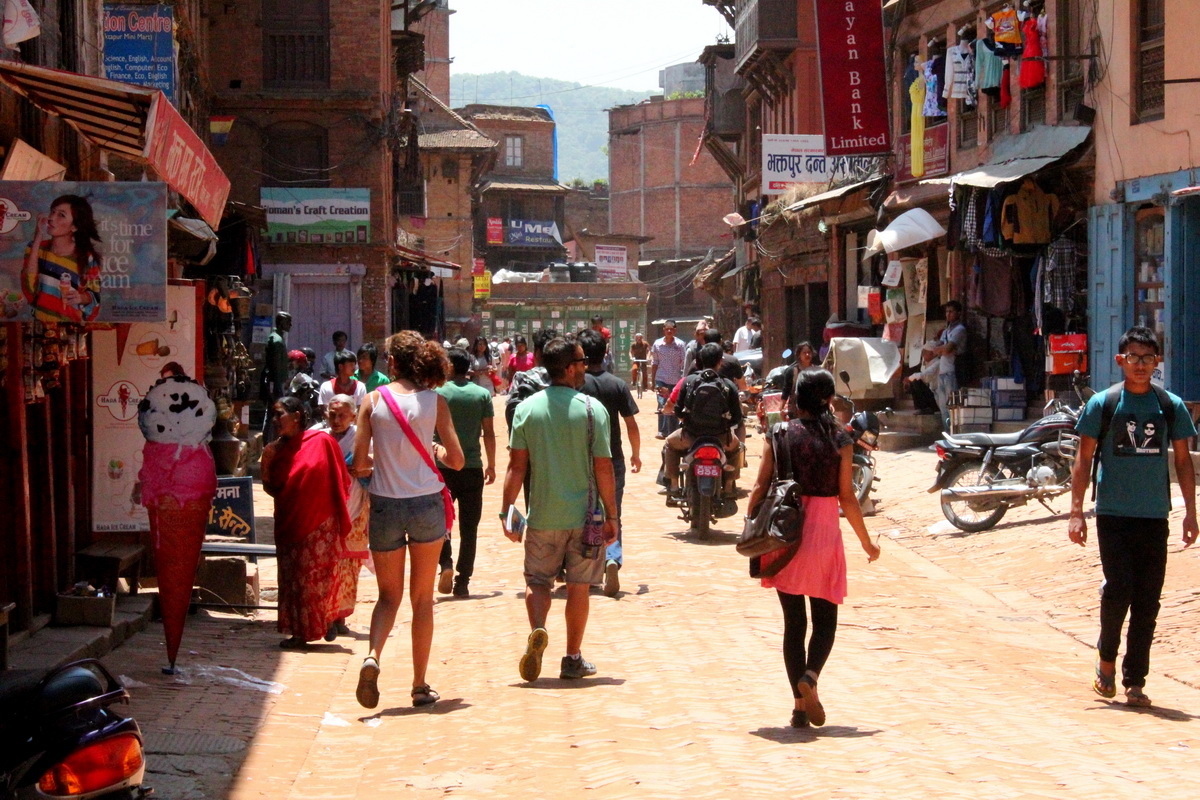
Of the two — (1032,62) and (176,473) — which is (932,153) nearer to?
(1032,62)

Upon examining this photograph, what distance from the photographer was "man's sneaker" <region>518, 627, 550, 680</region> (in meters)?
7.50

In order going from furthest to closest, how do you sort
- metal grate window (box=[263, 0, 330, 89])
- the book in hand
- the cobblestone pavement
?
metal grate window (box=[263, 0, 330, 89]) < the book in hand < the cobblestone pavement

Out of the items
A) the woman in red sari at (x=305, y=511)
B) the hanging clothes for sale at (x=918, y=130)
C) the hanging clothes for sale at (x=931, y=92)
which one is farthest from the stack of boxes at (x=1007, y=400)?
the woman in red sari at (x=305, y=511)

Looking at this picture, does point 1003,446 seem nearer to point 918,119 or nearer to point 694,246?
point 918,119

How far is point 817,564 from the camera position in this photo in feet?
22.3

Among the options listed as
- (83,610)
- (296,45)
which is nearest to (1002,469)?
(83,610)

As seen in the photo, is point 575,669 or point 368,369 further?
point 368,369

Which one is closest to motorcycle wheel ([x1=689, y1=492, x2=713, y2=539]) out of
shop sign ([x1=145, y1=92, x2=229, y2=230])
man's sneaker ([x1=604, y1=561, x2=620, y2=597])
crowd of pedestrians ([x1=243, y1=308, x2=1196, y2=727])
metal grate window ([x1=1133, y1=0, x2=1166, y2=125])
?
man's sneaker ([x1=604, y1=561, x2=620, y2=597])

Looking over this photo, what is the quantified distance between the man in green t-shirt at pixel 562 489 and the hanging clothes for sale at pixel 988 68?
13.3m

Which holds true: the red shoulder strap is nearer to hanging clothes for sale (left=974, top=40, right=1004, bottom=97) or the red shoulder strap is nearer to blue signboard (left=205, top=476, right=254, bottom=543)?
blue signboard (left=205, top=476, right=254, bottom=543)

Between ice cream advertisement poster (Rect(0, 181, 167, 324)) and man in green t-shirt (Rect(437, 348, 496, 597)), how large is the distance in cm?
305

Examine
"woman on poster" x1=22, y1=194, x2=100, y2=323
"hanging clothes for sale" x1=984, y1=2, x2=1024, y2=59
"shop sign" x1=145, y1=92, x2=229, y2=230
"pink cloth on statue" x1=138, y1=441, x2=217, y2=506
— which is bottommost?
"pink cloth on statue" x1=138, y1=441, x2=217, y2=506

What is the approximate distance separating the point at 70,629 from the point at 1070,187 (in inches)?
533

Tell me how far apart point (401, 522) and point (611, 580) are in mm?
3483
